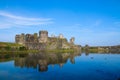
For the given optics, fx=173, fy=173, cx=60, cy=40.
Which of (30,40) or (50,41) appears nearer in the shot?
(30,40)

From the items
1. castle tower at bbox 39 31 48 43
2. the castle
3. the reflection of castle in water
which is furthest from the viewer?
castle tower at bbox 39 31 48 43

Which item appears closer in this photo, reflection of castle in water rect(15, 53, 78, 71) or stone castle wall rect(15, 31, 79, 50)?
reflection of castle in water rect(15, 53, 78, 71)

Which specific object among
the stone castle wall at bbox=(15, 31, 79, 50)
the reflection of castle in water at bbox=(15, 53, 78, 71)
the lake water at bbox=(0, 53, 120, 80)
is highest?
the stone castle wall at bbox=(15, 31, 79, 50)

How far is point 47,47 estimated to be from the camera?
186375mm

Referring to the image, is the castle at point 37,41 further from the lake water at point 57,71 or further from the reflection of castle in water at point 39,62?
the lake water at point 57,71

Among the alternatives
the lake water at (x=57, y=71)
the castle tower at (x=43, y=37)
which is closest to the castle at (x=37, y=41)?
the castle tower at (x=43, y=37)

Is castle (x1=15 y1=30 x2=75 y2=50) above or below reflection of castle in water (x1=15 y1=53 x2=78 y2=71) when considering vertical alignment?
above

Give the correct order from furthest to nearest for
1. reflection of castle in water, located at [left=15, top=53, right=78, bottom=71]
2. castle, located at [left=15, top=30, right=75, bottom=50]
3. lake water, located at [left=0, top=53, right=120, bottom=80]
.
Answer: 1. castle, located at [left=15, top=30, right=75, bottom=50]
2. reflection of castle in water, located at [left=15, top=53, right=78, bottom=71]
3. lake water, located at [left=0, top=53, right=120, bottom=80]

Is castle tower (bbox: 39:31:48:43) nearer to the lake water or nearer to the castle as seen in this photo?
the castle

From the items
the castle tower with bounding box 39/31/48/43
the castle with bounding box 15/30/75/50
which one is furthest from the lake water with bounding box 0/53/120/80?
the castle tower with bounding box 39/31/48/43

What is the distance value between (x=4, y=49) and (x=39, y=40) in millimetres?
76643

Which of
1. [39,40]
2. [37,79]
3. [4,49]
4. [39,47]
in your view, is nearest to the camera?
[37,79]

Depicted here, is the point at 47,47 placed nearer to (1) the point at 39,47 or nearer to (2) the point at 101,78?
(1) the point at 39,47

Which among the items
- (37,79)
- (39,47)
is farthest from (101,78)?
(39,47)
